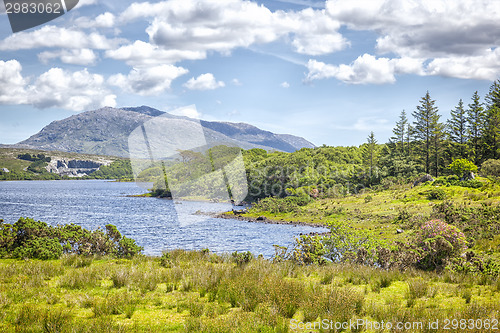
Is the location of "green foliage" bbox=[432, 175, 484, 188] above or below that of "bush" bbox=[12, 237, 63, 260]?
above

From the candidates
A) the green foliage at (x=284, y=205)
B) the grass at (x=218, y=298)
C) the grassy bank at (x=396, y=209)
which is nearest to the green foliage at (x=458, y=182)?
the grassy bank at (x=396, y=209)

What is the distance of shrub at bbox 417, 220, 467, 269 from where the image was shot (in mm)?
12992

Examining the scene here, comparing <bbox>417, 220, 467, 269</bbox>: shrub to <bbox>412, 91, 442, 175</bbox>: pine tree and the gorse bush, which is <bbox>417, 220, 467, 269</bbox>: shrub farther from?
<bbox>412, 91, 442, 175</bbox>: pine tree

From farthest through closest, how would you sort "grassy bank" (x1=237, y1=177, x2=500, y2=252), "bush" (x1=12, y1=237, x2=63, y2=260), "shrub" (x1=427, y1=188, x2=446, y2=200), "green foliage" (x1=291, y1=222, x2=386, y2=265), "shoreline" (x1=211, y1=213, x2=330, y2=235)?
"shoreline" (x1=211, y1=213, x2=330, y2=235) < "shrub" (x1=427, y1=188, x2=446, y2=200) < "grassy bank" (x1=237, y1=177, x2=500, y2=252) < "green foliage" (x1=291, y1=222, x2=386, y2=265) < "bush" (x1=12, y1=237, x2=63, y2=260)

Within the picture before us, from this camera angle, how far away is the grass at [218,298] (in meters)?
6.98

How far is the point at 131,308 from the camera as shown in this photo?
26.2 feet

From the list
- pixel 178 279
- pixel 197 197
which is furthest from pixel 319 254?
pixel 197 197

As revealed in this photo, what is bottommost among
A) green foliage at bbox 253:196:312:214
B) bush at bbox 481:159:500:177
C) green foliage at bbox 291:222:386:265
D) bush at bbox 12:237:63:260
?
green foliage at bbox 253:196:312:214

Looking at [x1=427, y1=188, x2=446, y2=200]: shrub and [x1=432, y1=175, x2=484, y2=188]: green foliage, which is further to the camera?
[x1=432, y1=175, x2=484, y2=188]: green foliage

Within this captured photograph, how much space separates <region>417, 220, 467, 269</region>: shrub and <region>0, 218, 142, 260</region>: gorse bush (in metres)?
12.5

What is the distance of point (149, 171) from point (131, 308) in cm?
17581

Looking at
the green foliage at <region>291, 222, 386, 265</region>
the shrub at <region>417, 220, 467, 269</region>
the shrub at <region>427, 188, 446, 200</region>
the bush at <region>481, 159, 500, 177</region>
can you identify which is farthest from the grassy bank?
the bush at <region>481, 159, 500, 177</region>

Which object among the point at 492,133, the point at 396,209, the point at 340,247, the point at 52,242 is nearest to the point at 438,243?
the point at 340,247

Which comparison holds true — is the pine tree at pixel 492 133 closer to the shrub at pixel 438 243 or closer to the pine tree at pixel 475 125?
the pine tree at pixel 475 125
